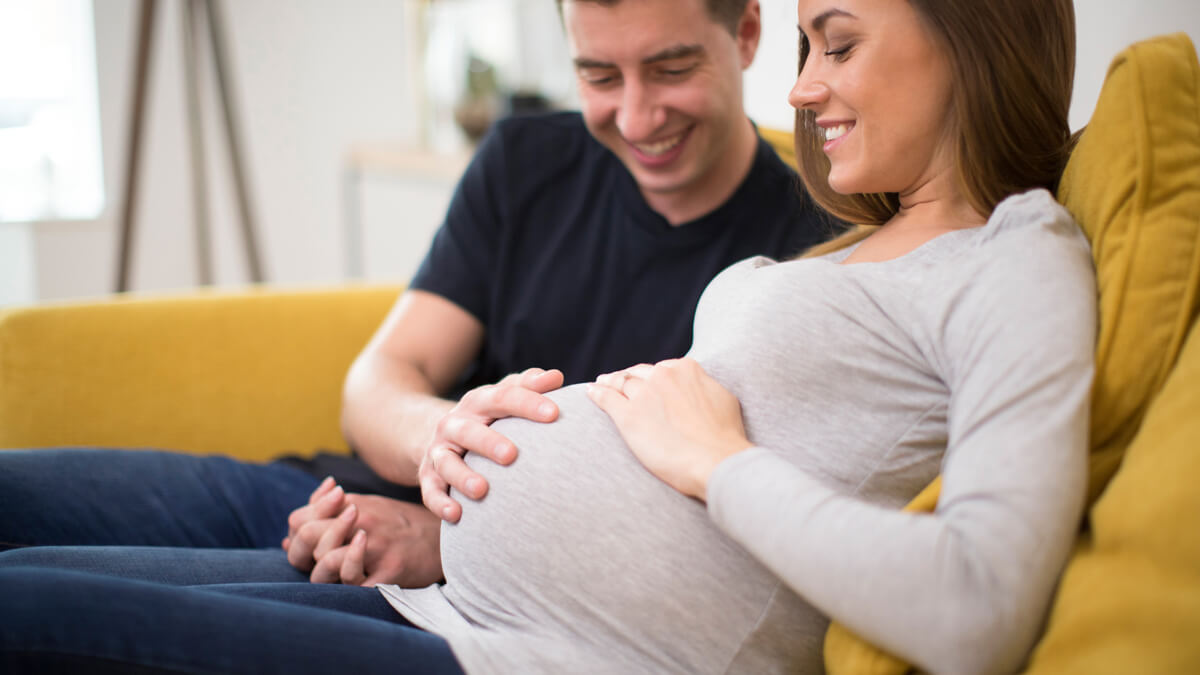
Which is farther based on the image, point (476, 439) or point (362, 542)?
point (362, 542)

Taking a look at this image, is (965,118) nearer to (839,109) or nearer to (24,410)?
(839,109)

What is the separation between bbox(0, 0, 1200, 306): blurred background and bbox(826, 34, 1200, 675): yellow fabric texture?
1803 millimetres

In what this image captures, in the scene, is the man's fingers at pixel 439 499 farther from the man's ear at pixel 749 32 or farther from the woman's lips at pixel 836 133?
the man's ear at pixel 749 32

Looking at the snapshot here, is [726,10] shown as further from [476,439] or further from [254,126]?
[254,126]

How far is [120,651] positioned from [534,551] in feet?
1.06

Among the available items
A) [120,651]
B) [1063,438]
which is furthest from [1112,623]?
[120,651]

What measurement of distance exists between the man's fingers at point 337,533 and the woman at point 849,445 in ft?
0.42

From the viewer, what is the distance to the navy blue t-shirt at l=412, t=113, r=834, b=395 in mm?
1225

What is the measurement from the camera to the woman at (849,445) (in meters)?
0.63

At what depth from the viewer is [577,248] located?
1313mm

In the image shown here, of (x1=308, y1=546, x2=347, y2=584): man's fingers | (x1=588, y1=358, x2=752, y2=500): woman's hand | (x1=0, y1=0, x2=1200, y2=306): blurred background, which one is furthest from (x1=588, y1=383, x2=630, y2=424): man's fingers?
(x1=0, y1=0, x2=1200, y2=306): blurred background

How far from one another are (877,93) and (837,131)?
0.07 metres

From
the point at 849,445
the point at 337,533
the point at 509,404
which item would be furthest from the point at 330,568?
the point at 849,445

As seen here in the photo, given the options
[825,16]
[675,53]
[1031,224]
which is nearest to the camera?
[1031,224]
